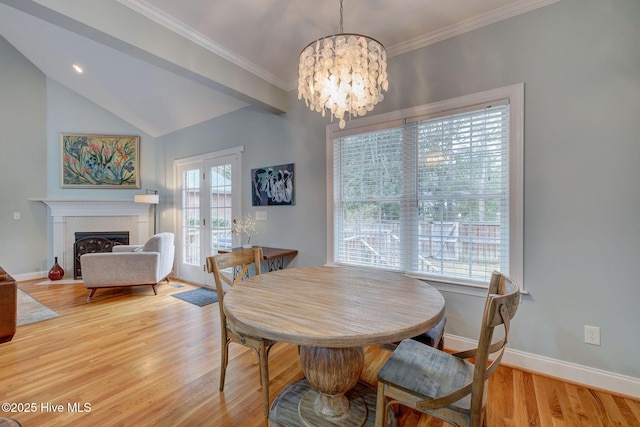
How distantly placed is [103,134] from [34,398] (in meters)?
4.82

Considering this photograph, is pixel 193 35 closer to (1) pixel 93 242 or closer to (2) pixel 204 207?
(2) pixel 204 207

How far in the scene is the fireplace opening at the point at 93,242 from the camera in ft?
15.5

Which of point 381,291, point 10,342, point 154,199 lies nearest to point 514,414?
point 381,291

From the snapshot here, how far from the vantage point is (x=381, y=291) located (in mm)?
1483

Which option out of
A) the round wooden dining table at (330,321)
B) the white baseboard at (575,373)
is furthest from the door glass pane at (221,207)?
the white baseboard at (575,373)

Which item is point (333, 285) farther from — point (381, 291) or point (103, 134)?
point (103, 134)

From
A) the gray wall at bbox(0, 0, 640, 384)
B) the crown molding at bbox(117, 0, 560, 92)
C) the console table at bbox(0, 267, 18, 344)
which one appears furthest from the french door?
the gray wall at bbox(0, 0, 640, 384)

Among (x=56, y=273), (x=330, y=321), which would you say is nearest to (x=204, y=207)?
(x=56, y=273)

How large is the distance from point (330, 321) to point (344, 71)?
1.32m

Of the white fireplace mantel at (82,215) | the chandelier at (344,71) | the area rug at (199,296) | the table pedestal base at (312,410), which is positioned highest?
the chandelier at (344,71)

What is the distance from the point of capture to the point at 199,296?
3814 mm

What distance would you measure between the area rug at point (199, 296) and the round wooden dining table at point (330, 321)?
2.21m

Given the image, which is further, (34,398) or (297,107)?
(297,107)

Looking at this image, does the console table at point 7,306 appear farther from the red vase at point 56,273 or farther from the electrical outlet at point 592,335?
the electrical outlet at point 592,335
